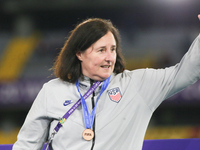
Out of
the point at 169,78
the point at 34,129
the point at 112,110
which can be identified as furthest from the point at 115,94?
the point at 34,129

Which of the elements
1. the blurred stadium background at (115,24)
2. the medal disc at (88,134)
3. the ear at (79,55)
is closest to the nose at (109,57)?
the ear at (79,55)

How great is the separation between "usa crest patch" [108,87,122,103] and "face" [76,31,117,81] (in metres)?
0.10

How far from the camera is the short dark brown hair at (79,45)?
1.69 meters

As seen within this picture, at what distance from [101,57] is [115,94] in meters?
0.26

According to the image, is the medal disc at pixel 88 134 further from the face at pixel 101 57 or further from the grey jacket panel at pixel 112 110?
the face at pixel 101 57

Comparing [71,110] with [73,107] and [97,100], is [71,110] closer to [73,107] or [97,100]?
[73,107]

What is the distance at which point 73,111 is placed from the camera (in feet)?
5.54

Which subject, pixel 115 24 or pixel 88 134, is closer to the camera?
pixel 88 134

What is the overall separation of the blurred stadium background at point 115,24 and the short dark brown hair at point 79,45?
49.7 inches

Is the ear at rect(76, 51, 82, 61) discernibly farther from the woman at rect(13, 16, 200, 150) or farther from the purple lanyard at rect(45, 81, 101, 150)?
the purple lanyard at rect(45, 81, 101, 150)

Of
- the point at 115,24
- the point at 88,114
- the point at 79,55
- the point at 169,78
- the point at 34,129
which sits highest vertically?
the point at 115,24

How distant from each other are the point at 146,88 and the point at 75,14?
177 centimetres

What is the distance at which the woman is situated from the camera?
1.62 meters

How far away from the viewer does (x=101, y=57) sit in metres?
1.66
